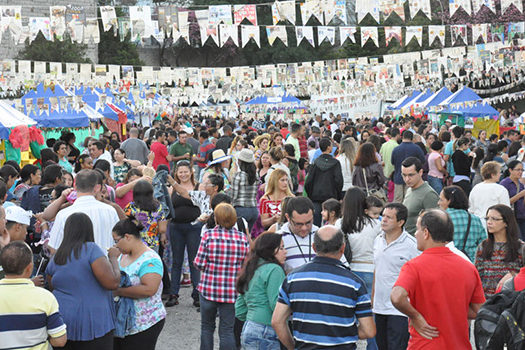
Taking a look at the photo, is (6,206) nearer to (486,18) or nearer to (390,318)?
(390,318)

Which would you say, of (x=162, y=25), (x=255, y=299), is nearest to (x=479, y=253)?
(x=255, y=299)

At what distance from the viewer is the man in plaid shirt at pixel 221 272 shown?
5668 millimetres

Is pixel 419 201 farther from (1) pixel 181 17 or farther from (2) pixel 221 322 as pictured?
(1) pixel 181 17

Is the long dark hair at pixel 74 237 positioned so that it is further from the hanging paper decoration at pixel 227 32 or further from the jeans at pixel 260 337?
the hanging paper decoration at pixel 227 32

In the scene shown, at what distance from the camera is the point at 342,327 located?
3.92 m

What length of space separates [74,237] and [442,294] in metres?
2.49

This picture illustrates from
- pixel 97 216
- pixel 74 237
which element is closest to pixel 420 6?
pixel 97 216

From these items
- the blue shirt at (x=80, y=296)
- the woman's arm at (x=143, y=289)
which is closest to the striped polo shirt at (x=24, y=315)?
the blue shirt at (x=80, y=296)

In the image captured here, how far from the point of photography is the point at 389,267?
531 centimetres

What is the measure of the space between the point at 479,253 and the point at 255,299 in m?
2.30

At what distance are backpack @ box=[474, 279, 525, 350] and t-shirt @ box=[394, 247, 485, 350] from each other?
1.80ft

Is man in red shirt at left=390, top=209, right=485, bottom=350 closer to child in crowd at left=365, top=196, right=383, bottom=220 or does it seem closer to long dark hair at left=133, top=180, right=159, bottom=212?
child in crowd at left=365, top=196, right=383, bottom=220

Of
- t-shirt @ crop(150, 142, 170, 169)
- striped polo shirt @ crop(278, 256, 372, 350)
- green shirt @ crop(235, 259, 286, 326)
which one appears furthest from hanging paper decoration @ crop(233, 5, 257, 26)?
striped polo shirt @ crop(278, 256, 372, 350)

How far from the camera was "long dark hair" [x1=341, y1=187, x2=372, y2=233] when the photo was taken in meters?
5.89
